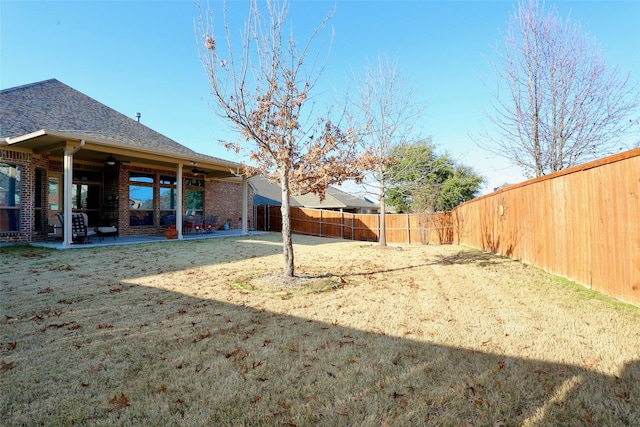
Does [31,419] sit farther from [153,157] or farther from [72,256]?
[153,157]

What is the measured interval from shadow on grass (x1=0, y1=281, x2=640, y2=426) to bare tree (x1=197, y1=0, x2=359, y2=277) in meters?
3.04

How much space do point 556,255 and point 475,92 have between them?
6.72 metres

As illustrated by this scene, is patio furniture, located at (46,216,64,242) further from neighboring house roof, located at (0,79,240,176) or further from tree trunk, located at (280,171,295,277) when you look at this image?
tree trunk, located at (280,171,295,277)

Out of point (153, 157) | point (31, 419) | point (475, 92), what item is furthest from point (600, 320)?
point (153, 157)

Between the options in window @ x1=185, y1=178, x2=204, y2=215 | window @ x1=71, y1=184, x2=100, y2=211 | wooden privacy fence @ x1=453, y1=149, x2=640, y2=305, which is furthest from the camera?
window @ x1=185, y1=178, x2=204, y2=215

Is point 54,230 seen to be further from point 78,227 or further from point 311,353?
point 311,353

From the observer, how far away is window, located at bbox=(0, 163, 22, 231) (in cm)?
1005

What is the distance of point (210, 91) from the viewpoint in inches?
226

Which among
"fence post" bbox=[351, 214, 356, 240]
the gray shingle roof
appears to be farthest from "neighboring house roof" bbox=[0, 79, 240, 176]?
"fence post" bbox=[351, 214, 356, 240]

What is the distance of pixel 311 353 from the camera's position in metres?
3.18

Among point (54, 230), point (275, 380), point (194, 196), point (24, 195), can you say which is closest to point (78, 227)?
point (54, 230)

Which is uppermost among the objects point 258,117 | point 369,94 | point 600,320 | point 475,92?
point 369,94

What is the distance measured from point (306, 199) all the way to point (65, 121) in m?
23.0

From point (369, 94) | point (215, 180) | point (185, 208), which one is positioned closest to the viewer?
point (369, 94)
